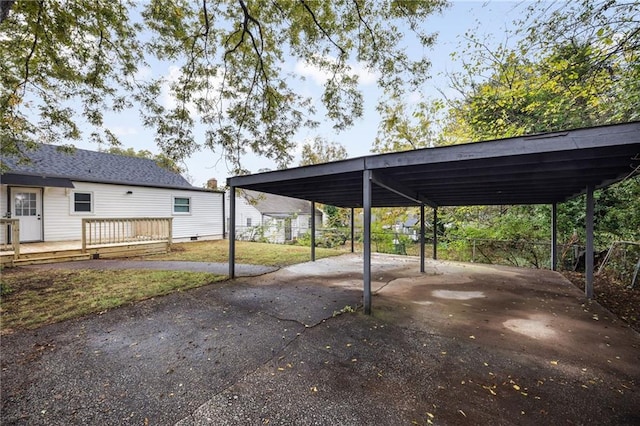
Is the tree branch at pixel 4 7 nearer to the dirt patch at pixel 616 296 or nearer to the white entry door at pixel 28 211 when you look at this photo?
the white entry door at pixel 28 211

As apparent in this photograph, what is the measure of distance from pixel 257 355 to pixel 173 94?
745 cm

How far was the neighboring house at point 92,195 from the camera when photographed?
8789mm

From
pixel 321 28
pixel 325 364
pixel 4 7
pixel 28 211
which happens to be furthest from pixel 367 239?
pixel 28 211

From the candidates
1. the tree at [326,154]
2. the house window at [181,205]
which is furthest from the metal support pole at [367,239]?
the tree at [326,154]

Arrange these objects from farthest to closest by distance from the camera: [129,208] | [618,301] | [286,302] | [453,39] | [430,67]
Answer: [129,208] → [453,39] → [430,67] → [618,301] → [286,302]

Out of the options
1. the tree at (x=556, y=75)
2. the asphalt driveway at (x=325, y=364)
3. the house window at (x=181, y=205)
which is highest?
the tree at (x=556, y=75)

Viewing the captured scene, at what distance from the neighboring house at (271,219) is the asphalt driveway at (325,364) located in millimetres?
11364

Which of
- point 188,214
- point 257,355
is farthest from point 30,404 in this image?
point 188,214

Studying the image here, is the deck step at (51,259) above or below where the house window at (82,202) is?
below

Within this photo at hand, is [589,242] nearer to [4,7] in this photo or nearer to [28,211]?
[4,7]

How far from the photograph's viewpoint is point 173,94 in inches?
289

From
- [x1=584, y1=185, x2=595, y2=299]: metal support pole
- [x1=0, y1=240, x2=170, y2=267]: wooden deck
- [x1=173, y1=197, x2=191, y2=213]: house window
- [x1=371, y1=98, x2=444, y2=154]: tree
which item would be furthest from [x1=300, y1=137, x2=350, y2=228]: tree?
[x1=584, y1=185, x2=595, y2=299]: metal support pole

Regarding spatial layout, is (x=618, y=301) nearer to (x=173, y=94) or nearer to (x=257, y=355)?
(x=257, y=355)

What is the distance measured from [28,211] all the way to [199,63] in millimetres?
7924
